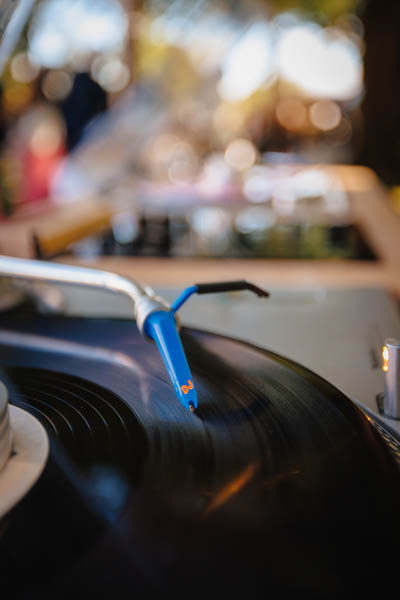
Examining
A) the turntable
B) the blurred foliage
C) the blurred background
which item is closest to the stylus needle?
the turntable

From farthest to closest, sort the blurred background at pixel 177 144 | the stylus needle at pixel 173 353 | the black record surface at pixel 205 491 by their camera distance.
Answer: the blurred background at pixel 177 144
the stylus needle at pixel 173 353
the black record surface at pixel 205 491

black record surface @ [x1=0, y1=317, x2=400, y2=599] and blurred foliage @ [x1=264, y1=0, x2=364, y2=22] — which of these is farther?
blurred foliage @ [x1=264, y1=0, x2=364, y2=22]

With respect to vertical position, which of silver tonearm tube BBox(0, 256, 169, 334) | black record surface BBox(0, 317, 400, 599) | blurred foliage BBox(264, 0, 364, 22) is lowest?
black record surface BBox(0, 317, 400, 599)

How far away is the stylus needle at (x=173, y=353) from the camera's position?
1.26 ft

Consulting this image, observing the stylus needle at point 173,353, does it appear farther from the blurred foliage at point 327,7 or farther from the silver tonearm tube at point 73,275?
the blurred foliage at point 327,7

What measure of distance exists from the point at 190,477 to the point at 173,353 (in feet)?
0.37

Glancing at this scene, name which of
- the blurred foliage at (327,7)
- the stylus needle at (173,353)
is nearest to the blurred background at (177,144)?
the blurred foliage at (327,7)

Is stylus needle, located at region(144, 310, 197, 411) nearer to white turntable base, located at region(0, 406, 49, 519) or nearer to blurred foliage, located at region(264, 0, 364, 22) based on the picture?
white turntable base, located at region(0, 406, 49, 519)

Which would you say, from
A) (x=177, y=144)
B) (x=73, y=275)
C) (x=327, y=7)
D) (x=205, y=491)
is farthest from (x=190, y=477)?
(x=327, y=7)

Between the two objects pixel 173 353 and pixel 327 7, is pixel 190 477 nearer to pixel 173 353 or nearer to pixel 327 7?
pixel 173 353

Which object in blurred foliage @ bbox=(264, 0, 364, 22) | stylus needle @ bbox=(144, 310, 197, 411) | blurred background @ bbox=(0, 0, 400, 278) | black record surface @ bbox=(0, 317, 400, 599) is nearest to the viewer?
black record surface @ bbox=(0, 317, 400, 599)

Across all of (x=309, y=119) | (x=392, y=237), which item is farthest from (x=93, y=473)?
(x=309, y=119)

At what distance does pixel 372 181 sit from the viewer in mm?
2236

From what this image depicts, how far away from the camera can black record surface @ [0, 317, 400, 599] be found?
23 cm
